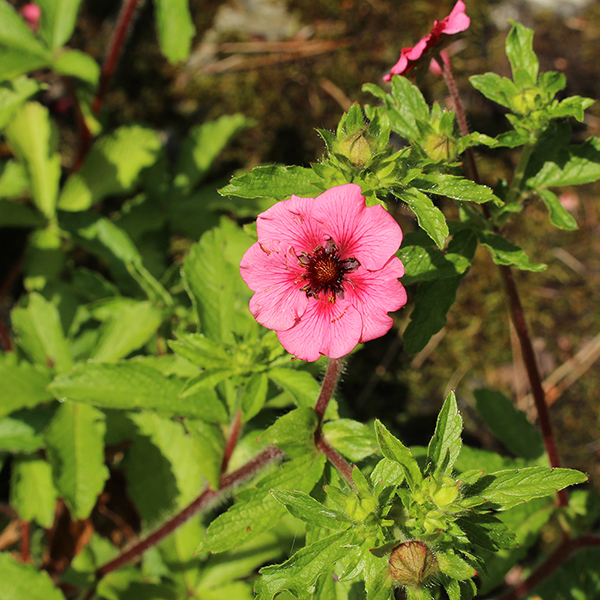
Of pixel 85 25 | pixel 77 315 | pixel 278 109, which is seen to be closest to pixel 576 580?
pixel 77 315

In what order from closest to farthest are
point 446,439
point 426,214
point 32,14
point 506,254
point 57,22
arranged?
point 426,214, point 446,439, point 506,254, point 57,22, point 32,14

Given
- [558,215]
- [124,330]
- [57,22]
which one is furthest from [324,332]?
[57,22]

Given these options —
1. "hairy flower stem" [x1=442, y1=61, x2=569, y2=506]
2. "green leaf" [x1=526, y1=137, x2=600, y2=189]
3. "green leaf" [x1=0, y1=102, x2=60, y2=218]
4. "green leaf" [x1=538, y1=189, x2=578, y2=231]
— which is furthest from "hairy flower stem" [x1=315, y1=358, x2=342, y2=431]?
"green leaf" [x1=0, y1=102, x2=60, y2=218]

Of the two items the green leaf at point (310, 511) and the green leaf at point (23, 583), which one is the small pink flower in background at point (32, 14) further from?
the green leaf at point (310, 511)

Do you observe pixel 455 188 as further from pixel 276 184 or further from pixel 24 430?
pixel 24 430

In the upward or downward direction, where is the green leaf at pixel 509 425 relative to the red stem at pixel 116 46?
downward

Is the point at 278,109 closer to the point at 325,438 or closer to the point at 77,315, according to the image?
the point at 77,315

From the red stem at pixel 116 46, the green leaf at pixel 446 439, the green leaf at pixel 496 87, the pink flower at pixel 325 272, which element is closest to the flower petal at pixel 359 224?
the pink flower at pixel 325 272
